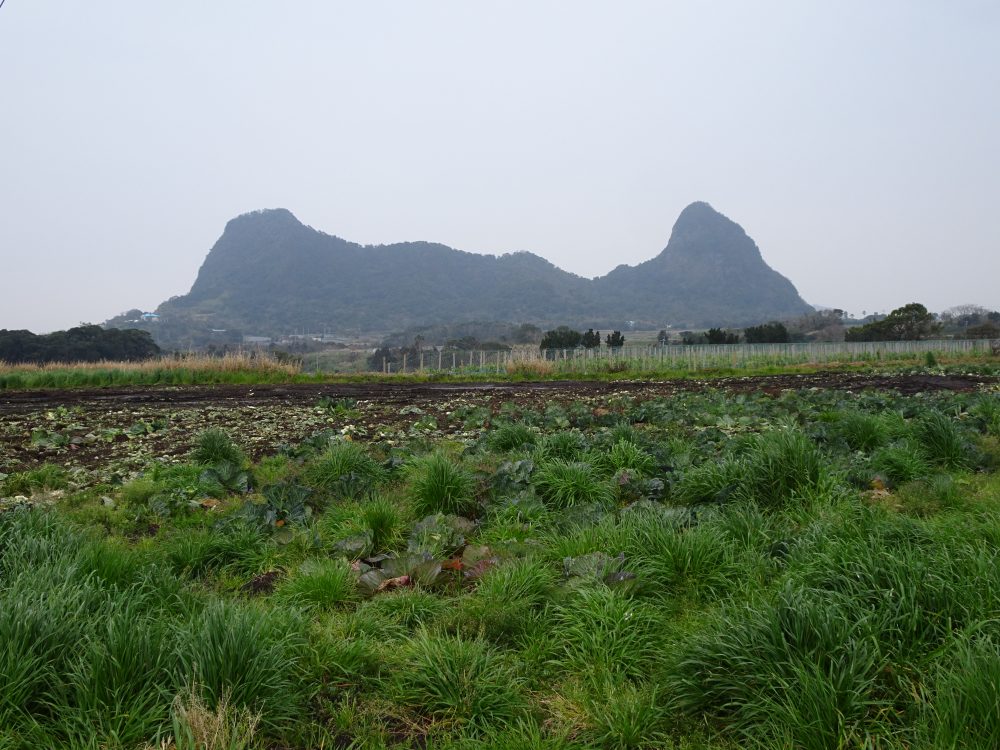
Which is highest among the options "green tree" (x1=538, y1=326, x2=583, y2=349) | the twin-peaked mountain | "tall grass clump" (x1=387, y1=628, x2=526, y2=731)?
the twin-peaked mountain

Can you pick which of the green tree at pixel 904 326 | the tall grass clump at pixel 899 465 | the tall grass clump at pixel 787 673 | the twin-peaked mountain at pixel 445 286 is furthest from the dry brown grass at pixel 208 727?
the twin-peaked mountain at pixel 445 286

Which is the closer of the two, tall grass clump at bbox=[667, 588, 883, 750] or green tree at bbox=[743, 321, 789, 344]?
tall grass clump at bbox=[667, 588, 883, 750]

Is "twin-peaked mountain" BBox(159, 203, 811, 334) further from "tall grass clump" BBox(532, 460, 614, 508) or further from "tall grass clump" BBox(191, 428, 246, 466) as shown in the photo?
"tall grass clump" BBox(532, 460, 614, 508)

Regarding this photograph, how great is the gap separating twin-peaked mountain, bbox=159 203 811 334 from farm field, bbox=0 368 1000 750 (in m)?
109

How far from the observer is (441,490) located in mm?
5102

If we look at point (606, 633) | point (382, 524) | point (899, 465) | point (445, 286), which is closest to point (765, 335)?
point (899, 465)

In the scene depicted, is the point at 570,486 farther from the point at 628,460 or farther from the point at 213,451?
the point at 213,451

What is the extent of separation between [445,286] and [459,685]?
136176mm

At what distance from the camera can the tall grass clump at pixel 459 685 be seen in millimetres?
2443

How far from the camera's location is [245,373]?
2825 centimetres

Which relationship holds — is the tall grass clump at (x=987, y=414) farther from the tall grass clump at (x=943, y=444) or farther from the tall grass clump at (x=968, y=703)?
the tall grass clump at (x=968, y=703)

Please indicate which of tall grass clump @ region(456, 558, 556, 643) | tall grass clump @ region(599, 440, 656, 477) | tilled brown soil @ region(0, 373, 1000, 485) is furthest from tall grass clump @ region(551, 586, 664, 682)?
tilled brown soil @ region(0, 373, 1000, 485)

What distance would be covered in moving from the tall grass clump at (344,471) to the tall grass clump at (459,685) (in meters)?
3.12

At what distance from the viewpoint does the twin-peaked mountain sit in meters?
120
